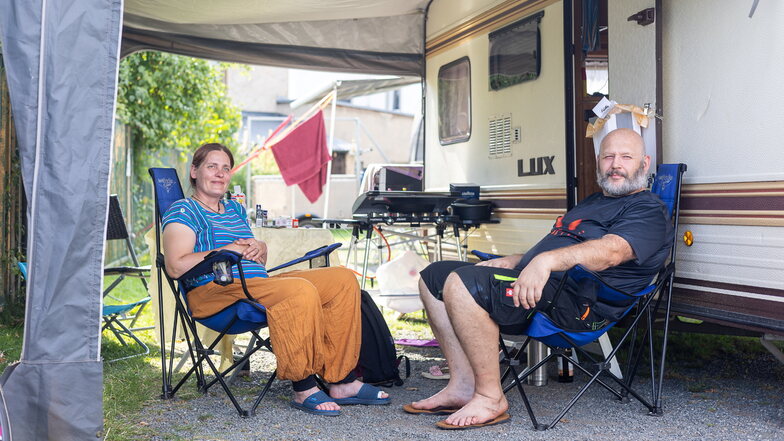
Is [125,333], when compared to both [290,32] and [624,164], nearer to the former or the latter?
[290,32]

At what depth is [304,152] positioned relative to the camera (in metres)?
8.39

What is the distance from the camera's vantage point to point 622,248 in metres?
3.12

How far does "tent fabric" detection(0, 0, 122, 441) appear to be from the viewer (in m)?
2.45

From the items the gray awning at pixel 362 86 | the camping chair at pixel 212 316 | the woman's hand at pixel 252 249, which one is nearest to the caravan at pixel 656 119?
the camping chair at pixel 212 316

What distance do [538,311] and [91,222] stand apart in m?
1.56

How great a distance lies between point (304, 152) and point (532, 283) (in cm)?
566

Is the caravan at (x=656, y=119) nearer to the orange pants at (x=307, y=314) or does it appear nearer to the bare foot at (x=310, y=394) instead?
the orange pants at (x=307, y=314)

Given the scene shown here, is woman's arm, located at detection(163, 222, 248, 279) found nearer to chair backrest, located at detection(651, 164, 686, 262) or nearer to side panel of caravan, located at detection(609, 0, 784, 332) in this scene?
chair backrest, located at detection(651, 164, 686, 262)

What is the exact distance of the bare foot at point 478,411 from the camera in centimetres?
312

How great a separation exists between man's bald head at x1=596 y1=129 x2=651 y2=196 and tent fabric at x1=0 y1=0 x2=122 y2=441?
1.94 meters

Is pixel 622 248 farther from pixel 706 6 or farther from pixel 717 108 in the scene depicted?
pixel 706 6

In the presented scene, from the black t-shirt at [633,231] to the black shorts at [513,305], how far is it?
134mm

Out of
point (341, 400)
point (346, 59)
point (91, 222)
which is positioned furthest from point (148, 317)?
point (91, 222)

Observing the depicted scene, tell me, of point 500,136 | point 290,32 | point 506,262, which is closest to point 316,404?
point 506,262
